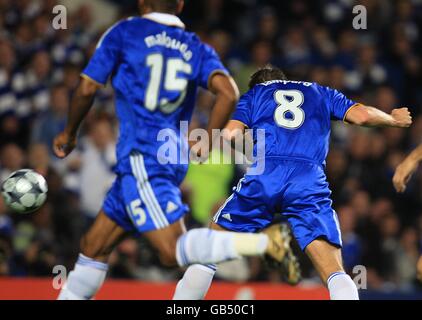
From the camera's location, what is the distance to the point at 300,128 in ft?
18.1

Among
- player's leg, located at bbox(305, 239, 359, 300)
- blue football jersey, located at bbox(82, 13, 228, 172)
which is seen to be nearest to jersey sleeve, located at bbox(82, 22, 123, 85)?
blue football jersey, located at bbox(82, 13, 228, 172)

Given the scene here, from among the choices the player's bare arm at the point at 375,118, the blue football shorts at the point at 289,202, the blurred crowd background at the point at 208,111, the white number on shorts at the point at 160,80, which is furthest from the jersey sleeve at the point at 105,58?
the blurred crowd background at the point at 208,111

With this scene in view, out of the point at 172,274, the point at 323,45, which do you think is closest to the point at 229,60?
the point at 323,45

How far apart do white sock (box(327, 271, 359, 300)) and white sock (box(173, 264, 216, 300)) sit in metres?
0.82

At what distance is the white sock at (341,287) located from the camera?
17.0ft

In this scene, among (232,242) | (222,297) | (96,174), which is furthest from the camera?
(96,174)

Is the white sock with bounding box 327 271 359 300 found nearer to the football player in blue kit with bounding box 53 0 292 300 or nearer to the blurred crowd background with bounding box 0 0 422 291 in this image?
the football player in blue kit with bounding box 53 0 292 300

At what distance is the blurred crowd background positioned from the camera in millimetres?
8578

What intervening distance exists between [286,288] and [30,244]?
7.95 ft

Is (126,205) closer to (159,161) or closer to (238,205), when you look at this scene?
(159,161)

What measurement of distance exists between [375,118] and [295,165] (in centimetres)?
56

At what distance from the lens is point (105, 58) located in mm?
5320

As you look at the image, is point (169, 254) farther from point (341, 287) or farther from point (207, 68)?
point (207, 68)

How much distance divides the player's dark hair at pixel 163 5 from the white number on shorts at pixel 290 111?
34.1 inches
